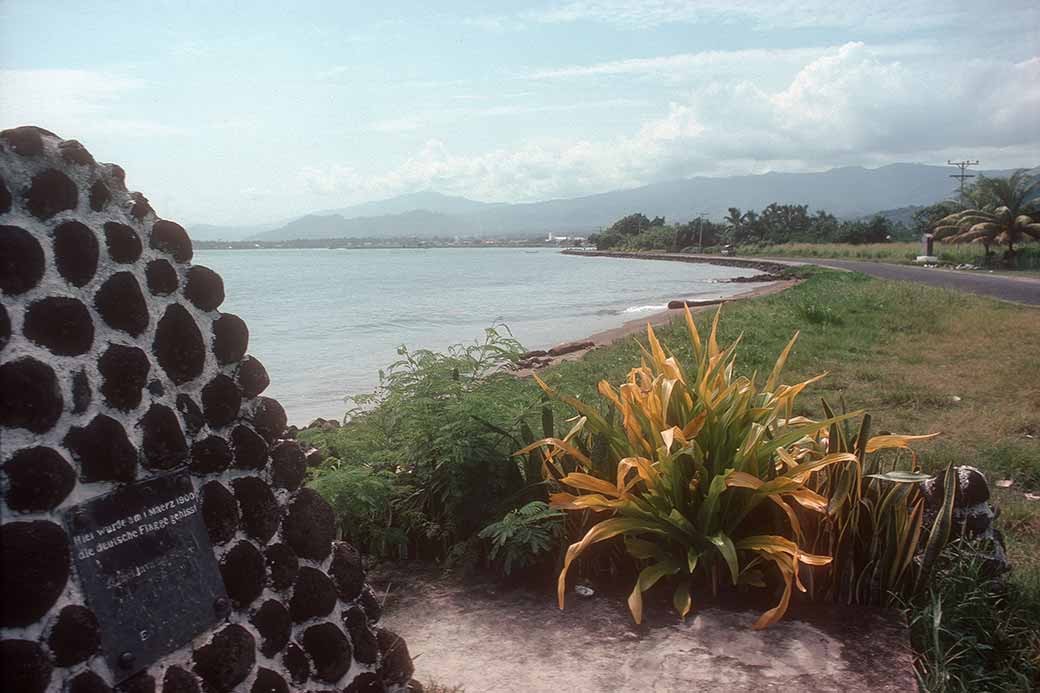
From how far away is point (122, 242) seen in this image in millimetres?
2018

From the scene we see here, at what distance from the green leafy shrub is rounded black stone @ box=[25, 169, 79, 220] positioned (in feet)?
7.63

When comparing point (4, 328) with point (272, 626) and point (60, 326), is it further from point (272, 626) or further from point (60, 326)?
point (272, 626)

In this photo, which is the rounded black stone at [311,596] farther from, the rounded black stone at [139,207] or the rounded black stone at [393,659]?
the rounded black stone at [139,207]

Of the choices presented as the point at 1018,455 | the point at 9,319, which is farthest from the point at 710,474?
the point at 1018,455

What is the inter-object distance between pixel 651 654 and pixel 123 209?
2.36 meters

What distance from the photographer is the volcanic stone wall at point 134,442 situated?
1705mm

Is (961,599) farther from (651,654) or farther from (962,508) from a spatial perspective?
(651,654)

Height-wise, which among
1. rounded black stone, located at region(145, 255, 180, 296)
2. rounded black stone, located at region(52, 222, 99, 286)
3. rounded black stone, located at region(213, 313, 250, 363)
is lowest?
rounded black stone, located at region(213, 313, 250, 363)

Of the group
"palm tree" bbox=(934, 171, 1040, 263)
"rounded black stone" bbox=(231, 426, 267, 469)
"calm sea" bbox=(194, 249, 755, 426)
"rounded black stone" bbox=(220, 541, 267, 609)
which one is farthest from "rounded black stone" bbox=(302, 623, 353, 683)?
"palm tree" bbox=(934, 171, 1040, 263)

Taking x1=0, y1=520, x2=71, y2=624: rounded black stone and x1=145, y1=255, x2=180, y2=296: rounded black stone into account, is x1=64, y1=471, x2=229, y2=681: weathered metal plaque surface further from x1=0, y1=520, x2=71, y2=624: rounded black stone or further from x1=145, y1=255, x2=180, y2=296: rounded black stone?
x1=145, y1=255, x2=180, y2=296: rounded black stone

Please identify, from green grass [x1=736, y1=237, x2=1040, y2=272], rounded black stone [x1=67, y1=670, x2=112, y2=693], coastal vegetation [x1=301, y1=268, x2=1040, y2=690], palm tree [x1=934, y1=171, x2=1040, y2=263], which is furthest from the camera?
palm tree [x1=934, y1=171, x2=1040, y2=263]

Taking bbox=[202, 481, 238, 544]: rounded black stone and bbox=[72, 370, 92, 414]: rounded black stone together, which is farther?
bbox=[202, 481, 238, 544]: rounded black stone

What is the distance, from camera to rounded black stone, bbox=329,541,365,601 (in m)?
2.48

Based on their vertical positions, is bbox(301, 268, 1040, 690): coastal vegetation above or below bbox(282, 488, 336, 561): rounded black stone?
below
